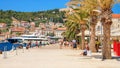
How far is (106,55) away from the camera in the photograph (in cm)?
2405

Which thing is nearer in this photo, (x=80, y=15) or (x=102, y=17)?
(x=102, y=17)

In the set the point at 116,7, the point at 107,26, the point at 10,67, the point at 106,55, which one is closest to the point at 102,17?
the point at 107,26

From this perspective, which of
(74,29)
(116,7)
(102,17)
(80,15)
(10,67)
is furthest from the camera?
(74,29)

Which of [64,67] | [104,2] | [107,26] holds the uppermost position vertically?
[104,2]

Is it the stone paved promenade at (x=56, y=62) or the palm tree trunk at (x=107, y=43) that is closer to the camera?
the stone paved promenade at (x=56, y=62)

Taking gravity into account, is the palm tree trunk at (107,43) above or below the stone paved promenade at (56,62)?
above

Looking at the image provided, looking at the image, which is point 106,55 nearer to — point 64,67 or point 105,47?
point 105,47

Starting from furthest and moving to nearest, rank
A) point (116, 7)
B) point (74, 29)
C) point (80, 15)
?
1. point (74, 29)
2. point (80, 15)
3. point (116, 7)

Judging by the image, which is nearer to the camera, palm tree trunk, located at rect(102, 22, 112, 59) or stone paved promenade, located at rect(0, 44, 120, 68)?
stone paved promenade, located at rect(0, 44, 120, 68)

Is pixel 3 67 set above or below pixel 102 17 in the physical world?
below

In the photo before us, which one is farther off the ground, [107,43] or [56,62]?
[107,43]

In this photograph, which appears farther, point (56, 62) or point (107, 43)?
point (107, 43)

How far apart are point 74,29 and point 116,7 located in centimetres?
4883

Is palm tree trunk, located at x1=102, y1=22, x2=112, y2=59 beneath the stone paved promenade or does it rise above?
above
